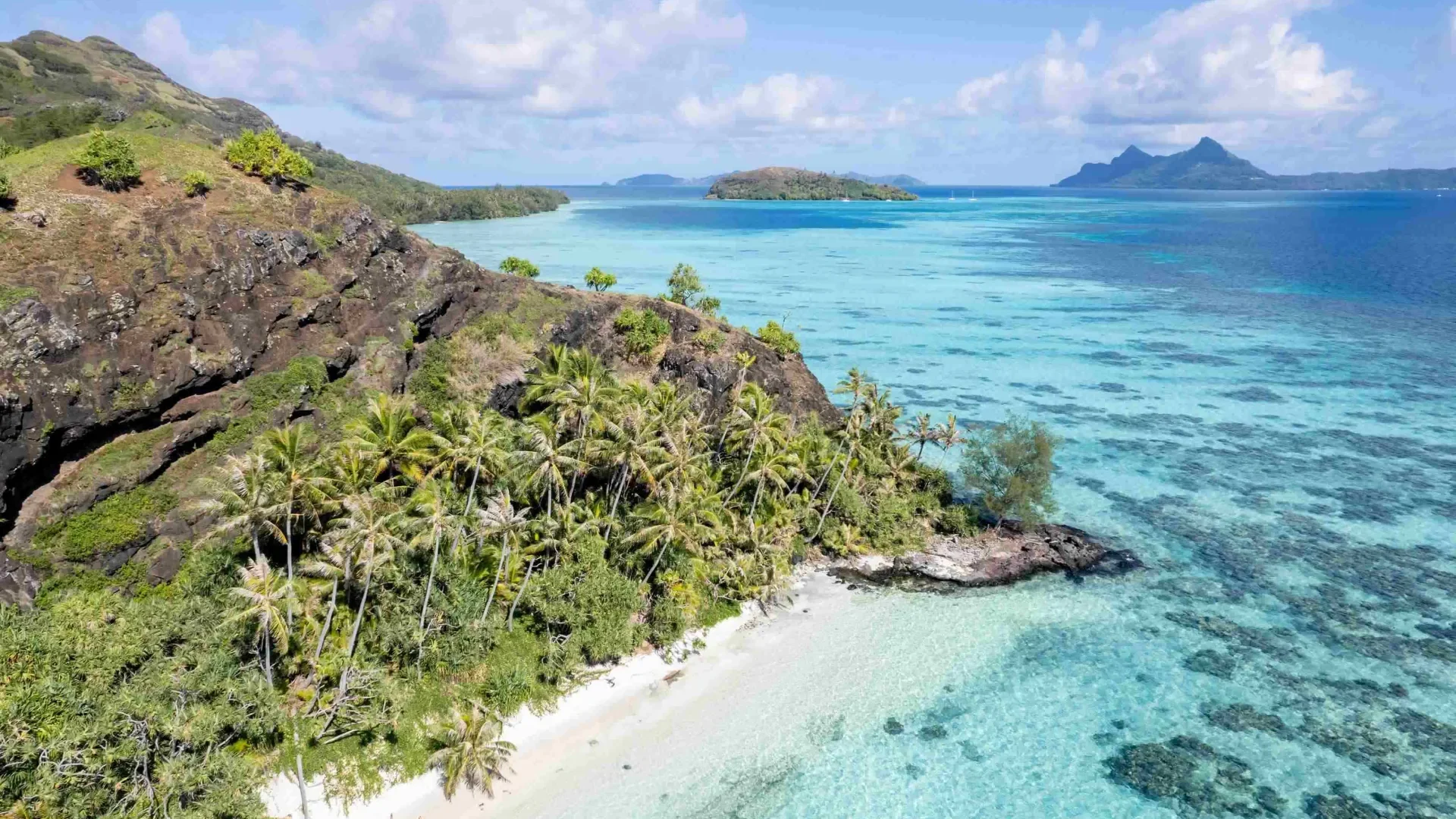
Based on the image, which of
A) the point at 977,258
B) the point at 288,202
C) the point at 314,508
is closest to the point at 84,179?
the point at 288,202

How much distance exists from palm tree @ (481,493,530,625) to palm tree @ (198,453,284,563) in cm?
812

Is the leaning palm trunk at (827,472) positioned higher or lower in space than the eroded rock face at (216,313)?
lower

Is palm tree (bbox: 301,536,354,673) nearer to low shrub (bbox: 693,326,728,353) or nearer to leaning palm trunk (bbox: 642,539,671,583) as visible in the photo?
leaning palm trunk (bbox: 642,539,671,583)

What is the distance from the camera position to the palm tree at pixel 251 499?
28641mm

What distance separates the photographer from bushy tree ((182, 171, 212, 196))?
4975cm

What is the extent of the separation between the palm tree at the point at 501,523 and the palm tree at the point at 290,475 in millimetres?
7154

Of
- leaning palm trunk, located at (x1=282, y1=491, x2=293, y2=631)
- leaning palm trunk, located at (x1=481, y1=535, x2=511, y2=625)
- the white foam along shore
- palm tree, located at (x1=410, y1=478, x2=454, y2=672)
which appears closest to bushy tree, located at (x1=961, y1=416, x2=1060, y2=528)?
the white foam along shore

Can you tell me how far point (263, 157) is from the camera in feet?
178

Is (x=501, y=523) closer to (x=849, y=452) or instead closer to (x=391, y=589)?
(x=391, y=589)

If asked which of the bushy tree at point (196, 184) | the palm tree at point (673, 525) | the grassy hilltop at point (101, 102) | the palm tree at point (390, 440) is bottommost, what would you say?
the palm tree at point (673, 525)

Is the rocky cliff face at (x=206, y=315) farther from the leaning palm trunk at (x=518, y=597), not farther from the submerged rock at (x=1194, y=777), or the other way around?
the submerged rock at (x=1194, y=777)

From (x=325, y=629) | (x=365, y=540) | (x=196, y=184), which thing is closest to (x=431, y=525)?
(x=365, y=540)

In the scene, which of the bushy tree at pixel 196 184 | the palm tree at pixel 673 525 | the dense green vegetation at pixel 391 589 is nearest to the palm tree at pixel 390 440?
the dense green vegetation at pixel 391 589

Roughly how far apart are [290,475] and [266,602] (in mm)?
5969
